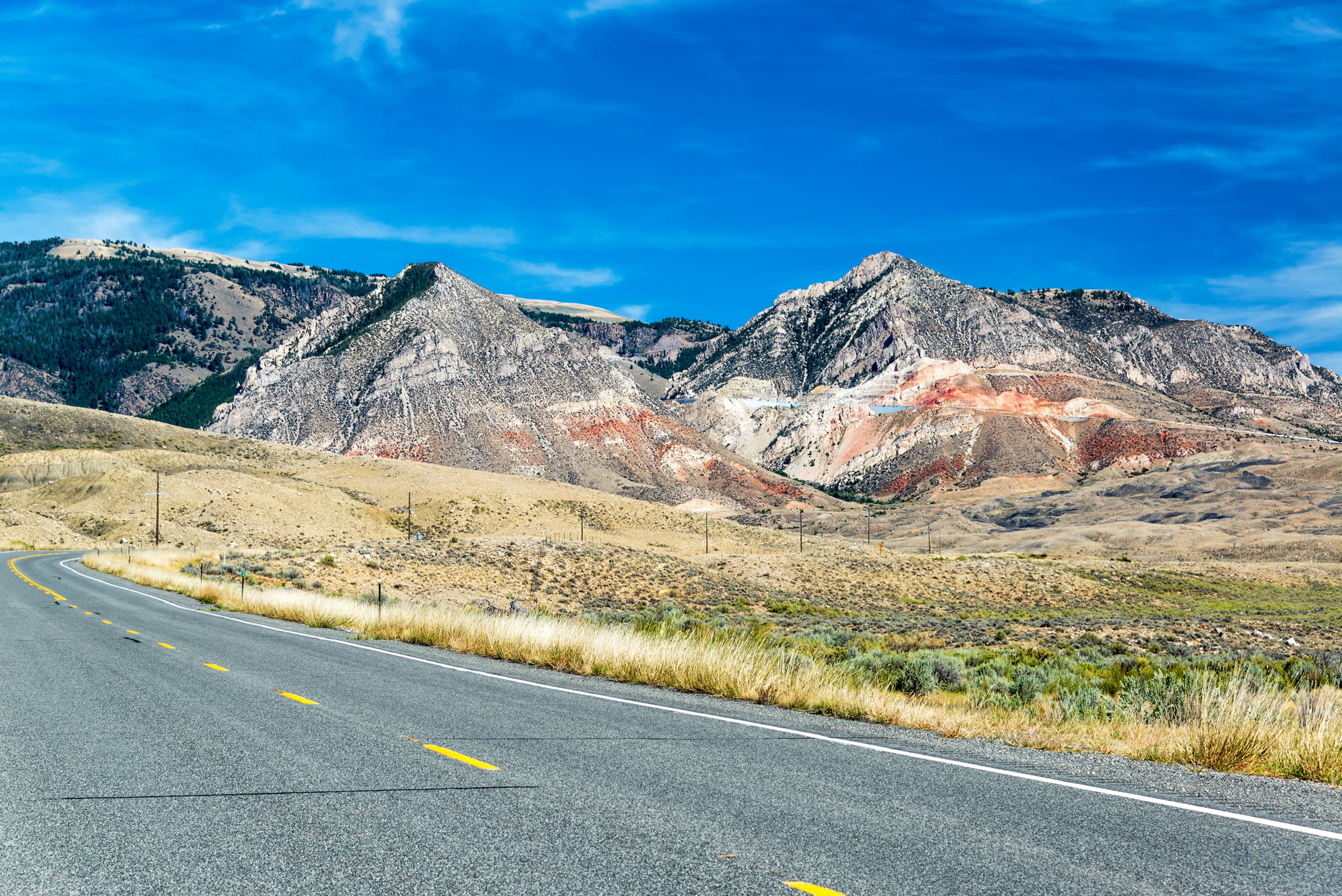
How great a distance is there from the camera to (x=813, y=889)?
4.27 m

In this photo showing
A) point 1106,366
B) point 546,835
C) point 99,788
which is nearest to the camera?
point 546,835

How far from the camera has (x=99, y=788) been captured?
6.15 meters

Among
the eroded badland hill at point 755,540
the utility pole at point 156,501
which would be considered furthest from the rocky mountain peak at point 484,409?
the utility pole at point 156,501

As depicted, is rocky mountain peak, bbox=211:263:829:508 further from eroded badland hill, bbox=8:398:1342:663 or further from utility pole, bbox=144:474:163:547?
utility pole, bbox=144:474:163:547

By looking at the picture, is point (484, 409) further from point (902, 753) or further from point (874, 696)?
point (902, 753)

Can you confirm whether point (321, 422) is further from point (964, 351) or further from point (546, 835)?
point (546, 835)

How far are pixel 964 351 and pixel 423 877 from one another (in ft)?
655

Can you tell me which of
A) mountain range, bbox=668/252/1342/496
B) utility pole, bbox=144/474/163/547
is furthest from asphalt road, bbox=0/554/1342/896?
mountain range, bbox=668/252/1342/496

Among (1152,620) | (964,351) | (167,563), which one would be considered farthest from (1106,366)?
(167,563)

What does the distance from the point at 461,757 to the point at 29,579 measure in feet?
114

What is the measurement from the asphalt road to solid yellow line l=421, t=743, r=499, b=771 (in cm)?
3

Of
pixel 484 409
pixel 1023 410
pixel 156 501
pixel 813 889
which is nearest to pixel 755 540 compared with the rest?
pixel 156 501

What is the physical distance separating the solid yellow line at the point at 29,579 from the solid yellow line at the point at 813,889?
88.4 feet

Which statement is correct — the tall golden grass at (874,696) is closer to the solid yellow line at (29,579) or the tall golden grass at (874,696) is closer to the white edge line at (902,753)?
the white edge line at (902,753)
